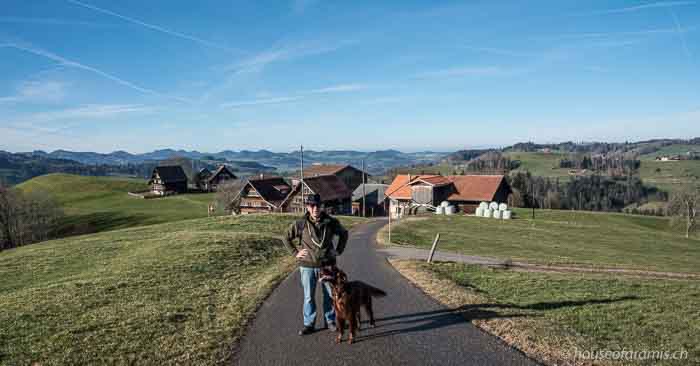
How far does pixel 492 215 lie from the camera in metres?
56.9

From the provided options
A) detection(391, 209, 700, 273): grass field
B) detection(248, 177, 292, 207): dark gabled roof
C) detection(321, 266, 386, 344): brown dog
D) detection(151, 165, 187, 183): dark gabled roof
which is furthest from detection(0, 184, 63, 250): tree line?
detection(321, 266, 386, 344): brown dog

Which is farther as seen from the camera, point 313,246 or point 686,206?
point 686,206

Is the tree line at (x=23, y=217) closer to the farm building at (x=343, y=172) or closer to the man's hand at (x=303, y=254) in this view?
the man's hand at (x=303, y=254)

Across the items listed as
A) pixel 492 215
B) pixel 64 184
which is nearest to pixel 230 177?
pixel 64 184

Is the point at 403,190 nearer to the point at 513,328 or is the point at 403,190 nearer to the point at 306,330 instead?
the point at 513,328

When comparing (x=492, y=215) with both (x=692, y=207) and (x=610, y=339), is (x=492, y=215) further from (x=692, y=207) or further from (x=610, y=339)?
(x=610, y=339)

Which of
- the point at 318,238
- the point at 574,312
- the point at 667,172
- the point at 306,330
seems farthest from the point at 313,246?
the point at 667,172

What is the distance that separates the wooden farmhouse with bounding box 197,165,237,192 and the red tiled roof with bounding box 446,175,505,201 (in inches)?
2465

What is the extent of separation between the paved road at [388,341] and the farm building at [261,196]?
56.3 m

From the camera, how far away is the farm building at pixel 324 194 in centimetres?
6138

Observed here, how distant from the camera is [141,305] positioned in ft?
36.2

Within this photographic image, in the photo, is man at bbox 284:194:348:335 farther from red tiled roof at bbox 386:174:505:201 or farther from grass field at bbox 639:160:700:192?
grass field at bbox 639:160:700:192

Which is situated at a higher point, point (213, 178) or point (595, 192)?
point (213, 178)

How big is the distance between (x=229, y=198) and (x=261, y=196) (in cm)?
1094
